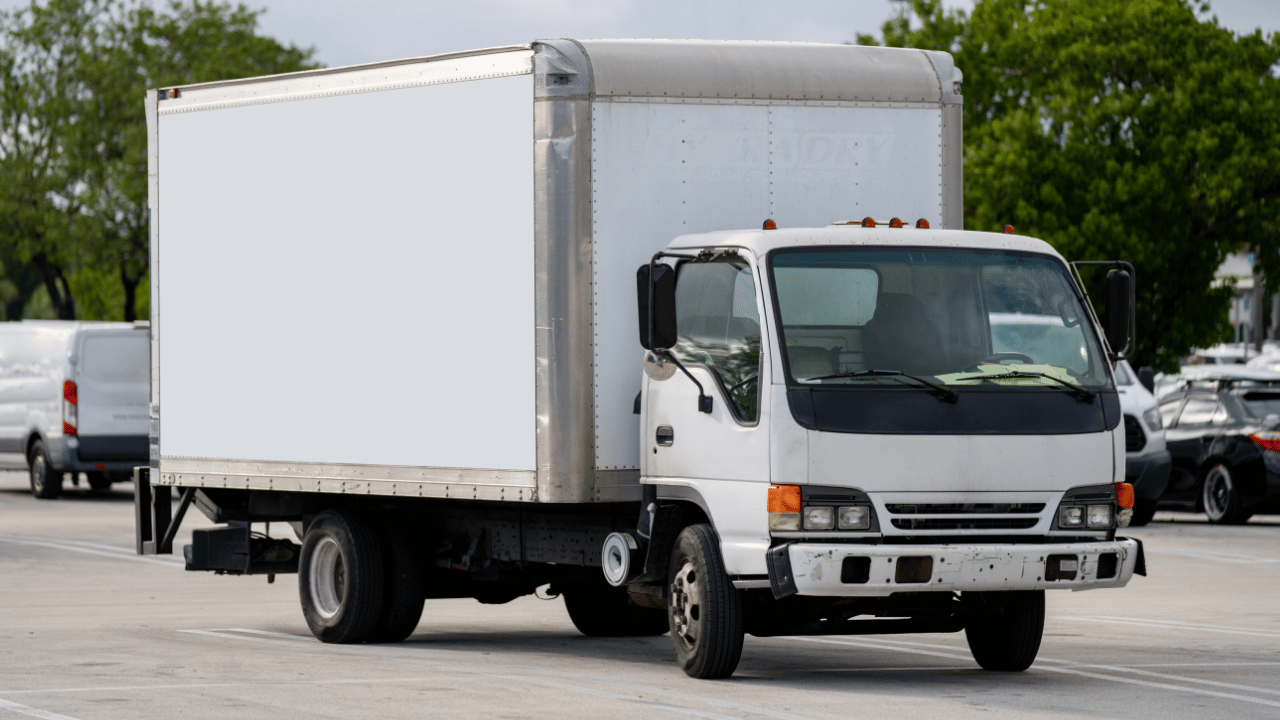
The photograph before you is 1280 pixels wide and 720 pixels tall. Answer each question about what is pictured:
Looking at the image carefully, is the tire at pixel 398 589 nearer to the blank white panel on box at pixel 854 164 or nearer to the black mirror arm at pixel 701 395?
the black mirror arm at pixel 701 395

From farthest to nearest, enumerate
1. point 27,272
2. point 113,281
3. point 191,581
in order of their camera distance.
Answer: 1. point 27,272
2. point 113,281
3. point 191,581

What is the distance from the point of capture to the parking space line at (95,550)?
19.7 m

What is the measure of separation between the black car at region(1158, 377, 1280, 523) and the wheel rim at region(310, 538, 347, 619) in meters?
13.9

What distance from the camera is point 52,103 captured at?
58.4 m

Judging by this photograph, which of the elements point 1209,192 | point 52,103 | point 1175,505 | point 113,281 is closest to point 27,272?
point 113,281

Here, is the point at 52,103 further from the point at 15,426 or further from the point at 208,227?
the point at 208,227

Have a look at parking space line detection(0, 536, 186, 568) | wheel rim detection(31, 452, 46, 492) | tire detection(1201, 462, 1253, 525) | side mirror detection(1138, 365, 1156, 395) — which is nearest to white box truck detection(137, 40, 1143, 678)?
parking space line detection(0, 536, 186, 568)

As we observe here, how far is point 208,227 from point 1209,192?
29.0 meters

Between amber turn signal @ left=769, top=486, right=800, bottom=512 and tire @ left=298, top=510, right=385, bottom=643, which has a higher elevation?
amber turn signal @ left=769, top=486, right=800, bottom=512

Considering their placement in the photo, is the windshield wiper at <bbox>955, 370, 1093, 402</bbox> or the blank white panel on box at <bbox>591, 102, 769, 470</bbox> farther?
the blank white panel on box at <bbox>591, 102, 769, 470</bbox>

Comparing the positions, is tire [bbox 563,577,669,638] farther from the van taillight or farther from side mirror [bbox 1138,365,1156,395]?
the van taillight

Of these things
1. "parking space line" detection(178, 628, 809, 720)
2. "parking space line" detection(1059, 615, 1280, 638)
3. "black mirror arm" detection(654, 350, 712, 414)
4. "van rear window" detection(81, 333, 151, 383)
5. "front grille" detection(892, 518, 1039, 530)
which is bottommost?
"parking space line" detection(1059, 615, 1280, 638)

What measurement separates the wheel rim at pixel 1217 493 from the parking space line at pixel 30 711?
17.4m

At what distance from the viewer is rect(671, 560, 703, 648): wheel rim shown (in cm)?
1034
